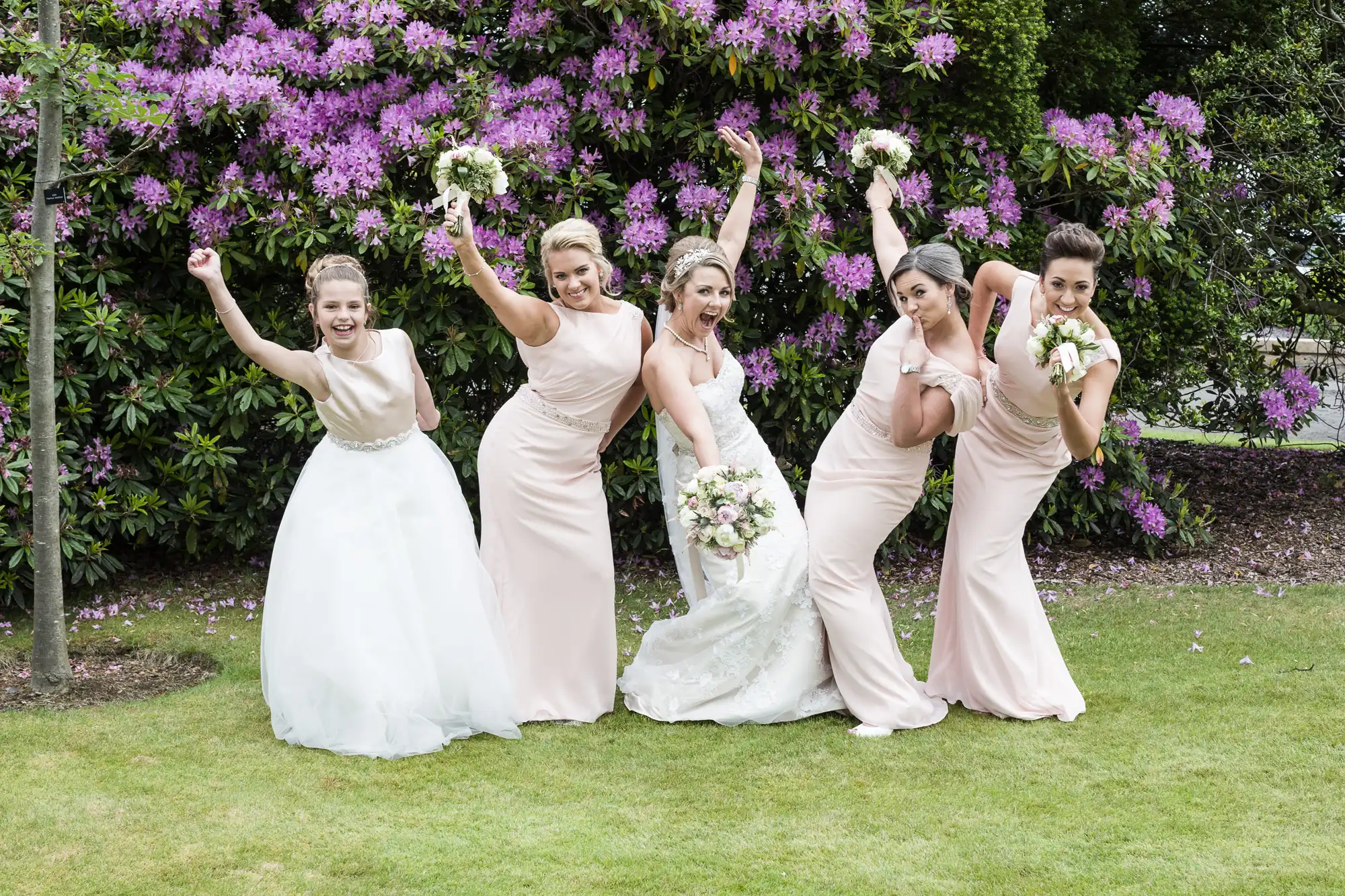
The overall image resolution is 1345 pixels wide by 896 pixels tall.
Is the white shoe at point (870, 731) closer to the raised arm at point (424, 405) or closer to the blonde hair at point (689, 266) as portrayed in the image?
the blonde hair at point (689, 266)

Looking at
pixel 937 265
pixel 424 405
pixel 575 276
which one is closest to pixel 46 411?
pixel 424 405

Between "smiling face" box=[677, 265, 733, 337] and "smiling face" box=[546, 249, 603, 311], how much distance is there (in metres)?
0.34

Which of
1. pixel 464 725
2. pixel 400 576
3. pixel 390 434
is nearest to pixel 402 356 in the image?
pixel 390 434

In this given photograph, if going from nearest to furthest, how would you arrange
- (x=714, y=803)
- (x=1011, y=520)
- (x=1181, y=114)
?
(x=714, y=803) → (x=1011, y=520) → (x=1181, y=114)

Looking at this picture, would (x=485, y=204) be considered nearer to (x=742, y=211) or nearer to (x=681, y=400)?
(x=742, y=211)

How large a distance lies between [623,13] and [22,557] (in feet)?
13.0

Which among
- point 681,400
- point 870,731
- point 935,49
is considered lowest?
point 870,731

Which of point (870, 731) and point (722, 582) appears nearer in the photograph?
point (870, 731)

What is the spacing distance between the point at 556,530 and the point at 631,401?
607 mm

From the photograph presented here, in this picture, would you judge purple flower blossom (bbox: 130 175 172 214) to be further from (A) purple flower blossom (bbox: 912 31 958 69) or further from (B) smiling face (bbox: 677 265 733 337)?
(A) purple flower blossom (bbox: 912 31 958 69)

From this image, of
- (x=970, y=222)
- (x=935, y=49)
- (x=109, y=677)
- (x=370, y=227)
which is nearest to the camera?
(x=109, y=677)

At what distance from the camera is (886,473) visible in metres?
4.95

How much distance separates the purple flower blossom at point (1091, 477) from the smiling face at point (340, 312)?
4392mm

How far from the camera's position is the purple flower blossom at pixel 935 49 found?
21.7 ft
